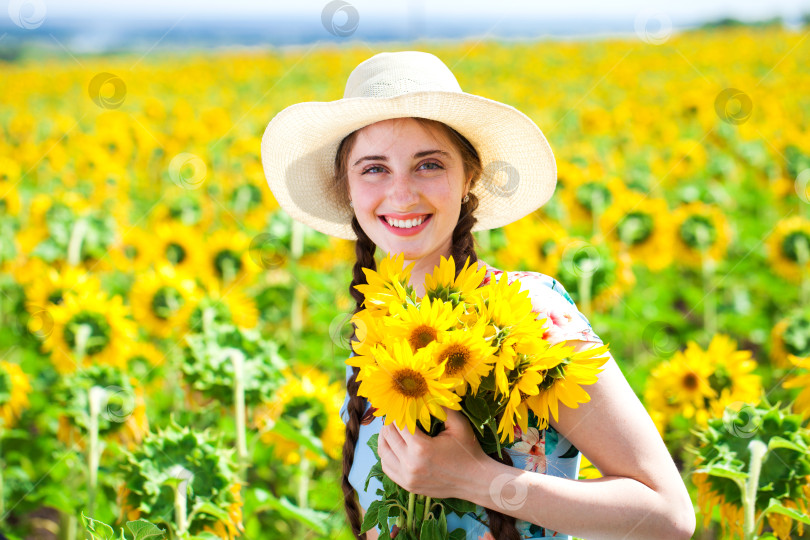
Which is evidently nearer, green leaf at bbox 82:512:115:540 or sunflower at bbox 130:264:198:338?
green leaf at bbox 82:512:115:540

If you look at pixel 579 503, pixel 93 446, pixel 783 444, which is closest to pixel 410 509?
pixel 579 503

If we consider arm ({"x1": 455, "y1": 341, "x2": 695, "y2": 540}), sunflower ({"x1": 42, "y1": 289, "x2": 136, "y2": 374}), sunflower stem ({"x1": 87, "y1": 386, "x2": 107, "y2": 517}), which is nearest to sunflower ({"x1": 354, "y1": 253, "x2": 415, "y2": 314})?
arm ({"x1": 455, "y1": 341, "x2": 695, "y2": 540})

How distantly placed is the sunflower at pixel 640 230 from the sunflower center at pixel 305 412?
2119 millimetres

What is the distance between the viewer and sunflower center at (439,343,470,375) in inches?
45.4

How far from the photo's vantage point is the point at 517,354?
46.7 inches

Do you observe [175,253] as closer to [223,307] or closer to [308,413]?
[223,307]

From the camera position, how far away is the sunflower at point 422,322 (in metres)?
1.16

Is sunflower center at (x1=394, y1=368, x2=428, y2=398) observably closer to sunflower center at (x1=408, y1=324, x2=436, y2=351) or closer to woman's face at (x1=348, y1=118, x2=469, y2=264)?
sunflower center at (x1=408, y1=324, x2=436, y2=351)

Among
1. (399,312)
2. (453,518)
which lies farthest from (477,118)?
(453,518)

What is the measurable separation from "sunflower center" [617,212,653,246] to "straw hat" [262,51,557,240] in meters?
2.20

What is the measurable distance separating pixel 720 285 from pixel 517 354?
4531mm

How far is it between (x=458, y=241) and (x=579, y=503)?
2.28ft

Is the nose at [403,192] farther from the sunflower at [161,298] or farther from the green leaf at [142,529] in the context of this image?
the sunflower at [161,298]

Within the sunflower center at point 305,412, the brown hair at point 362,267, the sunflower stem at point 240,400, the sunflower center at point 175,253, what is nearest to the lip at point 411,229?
the brown hair at point 362,267
